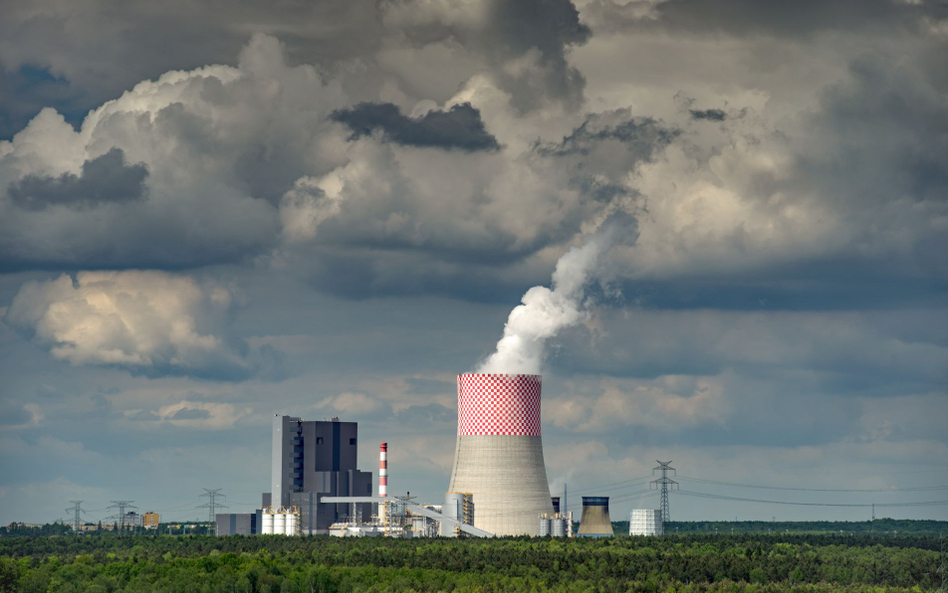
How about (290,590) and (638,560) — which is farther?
(638,560)

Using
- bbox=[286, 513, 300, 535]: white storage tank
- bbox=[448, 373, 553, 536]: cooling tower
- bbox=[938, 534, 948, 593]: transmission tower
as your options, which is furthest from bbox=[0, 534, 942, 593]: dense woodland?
bbox=[448, 373, 553, 536]: cooling tower

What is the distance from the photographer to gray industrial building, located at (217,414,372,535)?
11850 centimetres

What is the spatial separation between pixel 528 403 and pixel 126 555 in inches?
1595

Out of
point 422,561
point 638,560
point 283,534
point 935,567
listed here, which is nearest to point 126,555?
point 283,534

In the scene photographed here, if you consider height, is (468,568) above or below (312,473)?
below

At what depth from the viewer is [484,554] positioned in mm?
99562

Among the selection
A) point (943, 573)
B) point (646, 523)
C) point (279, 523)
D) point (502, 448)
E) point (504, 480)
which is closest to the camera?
point (943, 573)

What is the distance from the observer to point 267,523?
11950 cm

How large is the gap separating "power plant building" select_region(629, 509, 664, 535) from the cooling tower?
36.9 m

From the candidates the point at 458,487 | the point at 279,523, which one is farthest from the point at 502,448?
the point at 279,523

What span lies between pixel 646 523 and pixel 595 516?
53.7 ft

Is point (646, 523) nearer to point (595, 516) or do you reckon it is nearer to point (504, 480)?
point (595, 516)

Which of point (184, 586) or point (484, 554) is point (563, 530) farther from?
point (184, 586)

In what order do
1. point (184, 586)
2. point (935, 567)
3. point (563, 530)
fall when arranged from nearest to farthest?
point (184, 586)
point (935, 567)
point (563, 530)
